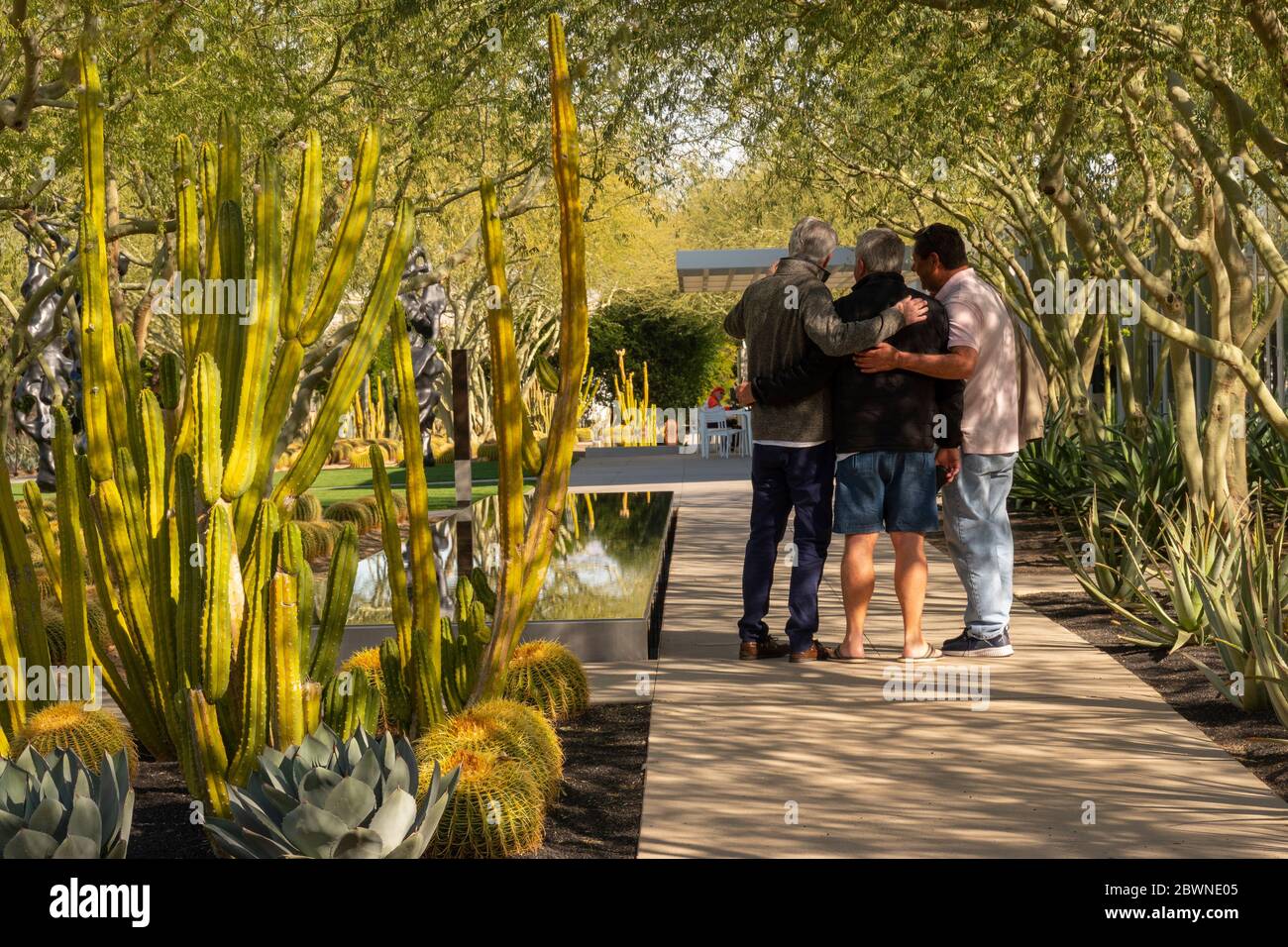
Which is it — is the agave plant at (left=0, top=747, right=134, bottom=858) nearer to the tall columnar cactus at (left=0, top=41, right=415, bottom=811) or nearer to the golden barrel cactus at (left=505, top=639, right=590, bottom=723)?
the tall columnar cactus at (left=0, top=41, right=415, bottom=811)

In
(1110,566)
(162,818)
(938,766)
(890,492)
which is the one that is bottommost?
(162,818)

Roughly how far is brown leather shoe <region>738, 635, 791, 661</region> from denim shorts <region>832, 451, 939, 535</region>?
830 millimetres

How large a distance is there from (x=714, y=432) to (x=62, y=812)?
82.0 ft

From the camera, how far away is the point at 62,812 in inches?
146

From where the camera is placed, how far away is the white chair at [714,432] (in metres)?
28.0

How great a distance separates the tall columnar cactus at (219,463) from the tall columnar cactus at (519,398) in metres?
0.43

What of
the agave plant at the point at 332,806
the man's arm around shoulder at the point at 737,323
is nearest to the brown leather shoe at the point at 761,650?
the man's arm around shoulder at the point at 737,323

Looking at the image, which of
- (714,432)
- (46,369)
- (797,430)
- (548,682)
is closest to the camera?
(548,682)

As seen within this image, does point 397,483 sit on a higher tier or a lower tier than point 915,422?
lower

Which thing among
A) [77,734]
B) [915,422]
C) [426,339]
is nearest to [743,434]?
[426,339]

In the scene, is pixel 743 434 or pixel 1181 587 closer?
pixel 1181 587

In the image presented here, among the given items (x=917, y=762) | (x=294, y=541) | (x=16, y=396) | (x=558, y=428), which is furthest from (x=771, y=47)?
(x=16, y=396)

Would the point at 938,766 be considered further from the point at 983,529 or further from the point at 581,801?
the point at 983,529

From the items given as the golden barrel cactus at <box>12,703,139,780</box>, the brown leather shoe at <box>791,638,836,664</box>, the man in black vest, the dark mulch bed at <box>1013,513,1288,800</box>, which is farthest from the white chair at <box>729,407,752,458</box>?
the golden barrel cactus at <box>12,703,139,780</box>
